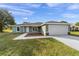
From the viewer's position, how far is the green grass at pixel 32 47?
8.68 m

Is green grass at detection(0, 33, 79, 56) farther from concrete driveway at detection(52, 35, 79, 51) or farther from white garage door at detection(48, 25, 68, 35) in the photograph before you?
white garage door at detection(48, 25, 68, 35)

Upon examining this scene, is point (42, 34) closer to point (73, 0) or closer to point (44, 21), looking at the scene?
point (44, 21)

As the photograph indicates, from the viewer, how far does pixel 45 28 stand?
921 centimetres

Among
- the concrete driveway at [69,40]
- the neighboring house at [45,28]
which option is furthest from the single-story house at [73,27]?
the concrete driveway at [69,40]

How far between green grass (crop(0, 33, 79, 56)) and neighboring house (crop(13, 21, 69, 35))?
10.7 inches

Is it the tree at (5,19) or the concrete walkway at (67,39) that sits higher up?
the tree at (5,19)

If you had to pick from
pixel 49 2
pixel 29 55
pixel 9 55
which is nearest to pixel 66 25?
pixel 49 2

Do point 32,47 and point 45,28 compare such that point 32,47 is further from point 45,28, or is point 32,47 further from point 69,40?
point 69,40

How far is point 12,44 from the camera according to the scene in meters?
8.96

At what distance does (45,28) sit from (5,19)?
1440 mm

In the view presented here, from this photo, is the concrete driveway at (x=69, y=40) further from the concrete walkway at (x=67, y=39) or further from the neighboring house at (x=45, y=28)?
the neighboring house at (x=45, y=28)

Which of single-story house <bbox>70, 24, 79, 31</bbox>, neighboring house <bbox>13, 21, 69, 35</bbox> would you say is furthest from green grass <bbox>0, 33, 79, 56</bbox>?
single-story house <bbox>70, 24, 79, 31</bbox>

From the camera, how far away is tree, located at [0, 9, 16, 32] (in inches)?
348

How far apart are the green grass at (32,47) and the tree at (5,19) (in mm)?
324
